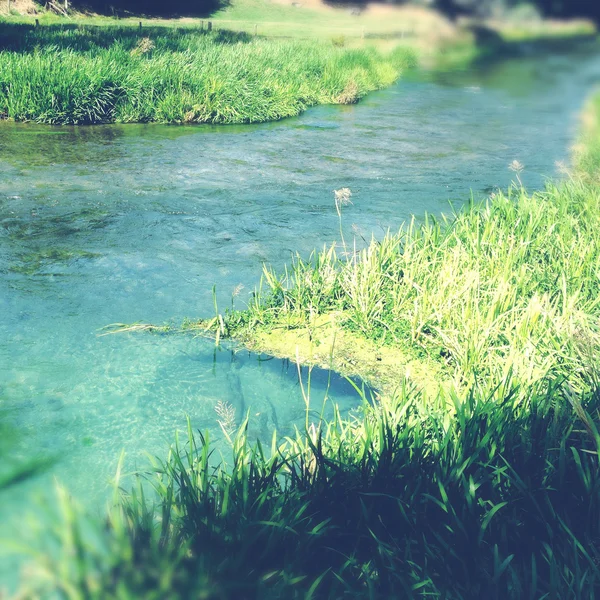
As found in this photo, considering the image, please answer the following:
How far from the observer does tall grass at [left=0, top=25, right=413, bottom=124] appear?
8547 mm

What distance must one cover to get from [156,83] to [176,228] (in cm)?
437

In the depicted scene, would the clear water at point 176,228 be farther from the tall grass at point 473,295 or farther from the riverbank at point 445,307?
the tall grass at point 473,295

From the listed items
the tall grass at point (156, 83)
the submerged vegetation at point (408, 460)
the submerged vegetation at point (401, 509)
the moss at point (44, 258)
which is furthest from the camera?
the tall grass at point (156, 83)

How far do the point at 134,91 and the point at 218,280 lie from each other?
17.5ft

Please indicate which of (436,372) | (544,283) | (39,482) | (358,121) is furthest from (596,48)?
(358,121)

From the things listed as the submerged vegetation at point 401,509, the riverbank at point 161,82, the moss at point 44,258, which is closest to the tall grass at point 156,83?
the riverbank at point 161,82

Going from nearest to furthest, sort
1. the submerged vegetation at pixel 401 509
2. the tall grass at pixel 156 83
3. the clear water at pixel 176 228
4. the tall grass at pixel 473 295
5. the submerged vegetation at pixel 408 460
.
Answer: the submerged vegetation at pixel 401 509 < the submerged vegetation at pixel 408 460 < the clear water at pixel 176 228 < the tall grass at pixel 473 295 < the tall grass at pixel 156 83

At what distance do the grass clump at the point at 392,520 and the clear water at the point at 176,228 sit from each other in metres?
0.40

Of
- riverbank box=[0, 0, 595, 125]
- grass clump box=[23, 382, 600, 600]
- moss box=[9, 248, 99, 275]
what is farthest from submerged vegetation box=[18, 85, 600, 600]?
riverbank box=[0, 0, 595, 125]

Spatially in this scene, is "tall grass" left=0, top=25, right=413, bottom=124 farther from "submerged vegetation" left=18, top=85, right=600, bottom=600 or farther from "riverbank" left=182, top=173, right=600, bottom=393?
"submerged vegetation" left=18, top=85, right=600, bottom=600

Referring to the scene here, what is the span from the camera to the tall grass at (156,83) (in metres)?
8.55

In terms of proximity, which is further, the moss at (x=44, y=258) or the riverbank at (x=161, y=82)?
the riverbank at (x=161, y=82)

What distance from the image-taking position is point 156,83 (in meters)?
9.16

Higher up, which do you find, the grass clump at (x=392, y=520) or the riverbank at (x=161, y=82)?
the riverbank at (x=161, y=82)
